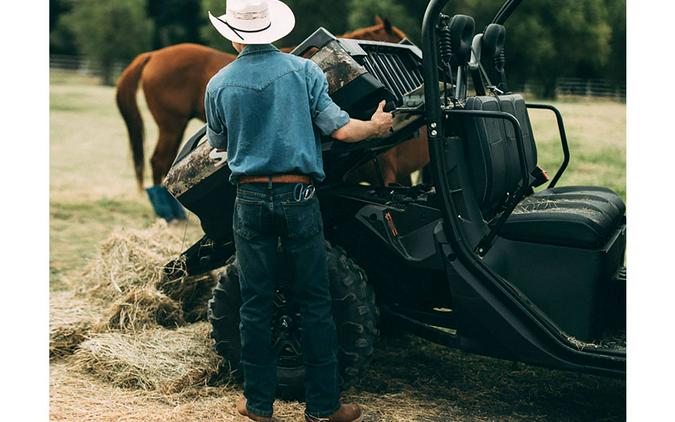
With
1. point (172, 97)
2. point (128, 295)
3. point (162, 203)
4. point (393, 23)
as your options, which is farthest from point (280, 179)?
point (393, 23)

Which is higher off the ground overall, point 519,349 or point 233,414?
point 519,349

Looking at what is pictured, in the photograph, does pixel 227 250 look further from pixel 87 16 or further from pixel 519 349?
pixel 87 16

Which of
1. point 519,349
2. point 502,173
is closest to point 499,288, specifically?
point 519,349

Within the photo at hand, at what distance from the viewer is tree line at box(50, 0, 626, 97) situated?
7.62m

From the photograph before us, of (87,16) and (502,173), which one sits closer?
(502,173)

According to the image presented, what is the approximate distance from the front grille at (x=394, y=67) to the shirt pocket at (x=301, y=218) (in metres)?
0.63

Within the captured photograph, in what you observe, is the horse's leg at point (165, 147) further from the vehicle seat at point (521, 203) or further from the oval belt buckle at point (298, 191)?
the oval belt buckle at point (298, 191)

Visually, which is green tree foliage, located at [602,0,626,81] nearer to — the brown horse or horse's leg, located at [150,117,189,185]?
the brown horse

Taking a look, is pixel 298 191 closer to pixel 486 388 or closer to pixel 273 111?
pixel 273 111

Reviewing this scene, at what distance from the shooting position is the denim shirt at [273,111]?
10.1 feet

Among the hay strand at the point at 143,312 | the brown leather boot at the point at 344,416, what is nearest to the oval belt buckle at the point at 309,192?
the brown leather boot at the point at 344,416

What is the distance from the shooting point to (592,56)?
7492 mm
